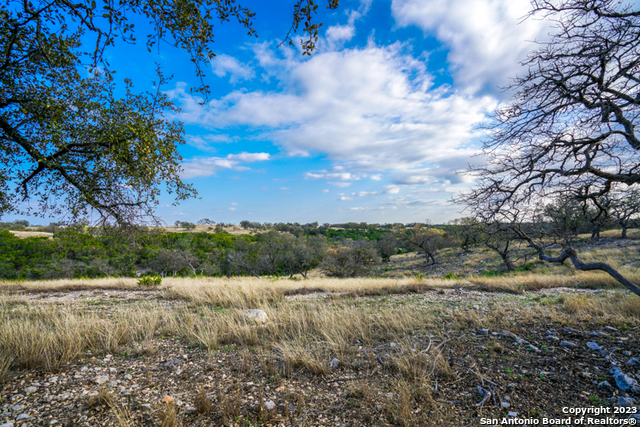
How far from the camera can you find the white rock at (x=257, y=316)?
247 inches

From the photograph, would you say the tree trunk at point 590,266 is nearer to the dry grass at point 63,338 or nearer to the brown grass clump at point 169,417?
the brown grass clump at point 169,417

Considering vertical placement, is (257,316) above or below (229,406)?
below

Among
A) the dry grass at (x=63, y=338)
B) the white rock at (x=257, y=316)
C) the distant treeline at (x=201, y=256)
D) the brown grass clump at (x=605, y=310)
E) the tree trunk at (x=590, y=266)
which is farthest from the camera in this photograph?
the distant treeline at (x=201, y=256)

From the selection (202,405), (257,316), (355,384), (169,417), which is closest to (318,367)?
(355,384)

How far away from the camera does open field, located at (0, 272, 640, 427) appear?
284 centimetres

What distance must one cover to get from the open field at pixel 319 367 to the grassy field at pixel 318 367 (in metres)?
0.02

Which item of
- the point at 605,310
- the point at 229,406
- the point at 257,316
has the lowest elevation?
the point at 257,316

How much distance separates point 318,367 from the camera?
386cm

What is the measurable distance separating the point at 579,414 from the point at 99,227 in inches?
378

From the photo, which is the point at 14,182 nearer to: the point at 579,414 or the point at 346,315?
the point at 346,315

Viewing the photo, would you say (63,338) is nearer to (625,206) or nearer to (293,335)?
(293,335)

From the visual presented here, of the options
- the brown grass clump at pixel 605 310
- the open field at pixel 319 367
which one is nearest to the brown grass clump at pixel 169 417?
the open field at pixel 319 367

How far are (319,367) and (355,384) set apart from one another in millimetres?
631

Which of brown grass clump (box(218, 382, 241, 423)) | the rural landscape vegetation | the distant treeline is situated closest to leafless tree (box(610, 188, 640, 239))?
the rural landscape vegetation
